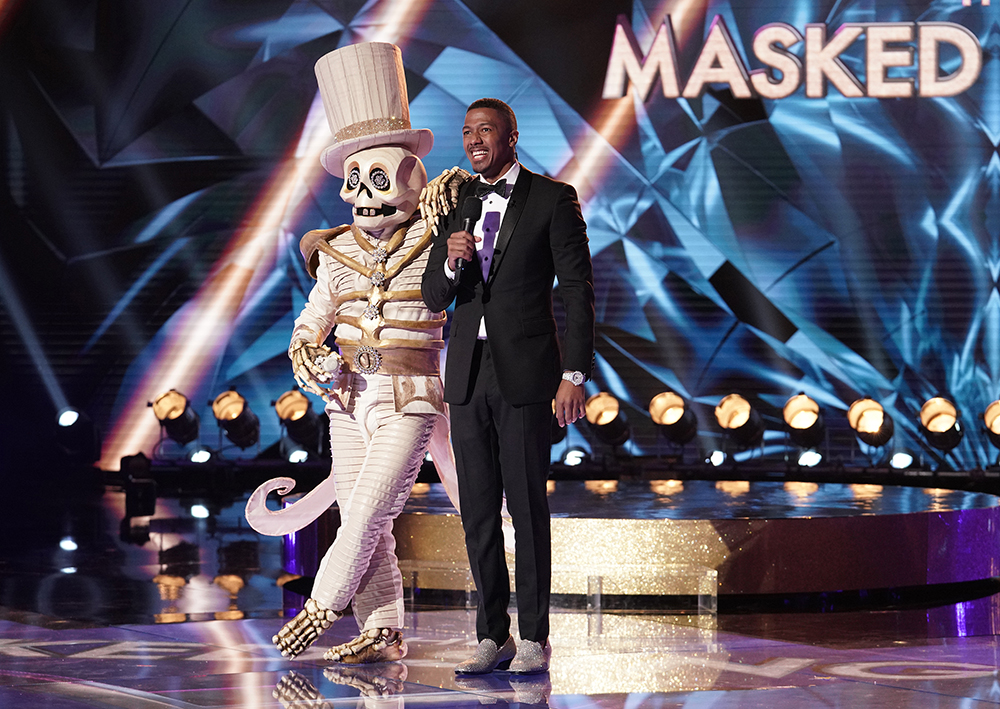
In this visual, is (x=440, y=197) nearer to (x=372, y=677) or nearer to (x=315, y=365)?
(x=315, y=365)

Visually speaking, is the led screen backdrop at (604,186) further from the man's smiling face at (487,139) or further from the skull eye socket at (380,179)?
the man's smiling face at (487,139)

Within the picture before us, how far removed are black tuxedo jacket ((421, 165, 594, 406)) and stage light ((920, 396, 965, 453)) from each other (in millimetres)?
5995

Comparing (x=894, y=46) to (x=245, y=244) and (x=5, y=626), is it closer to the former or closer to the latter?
(x=245, y=244)

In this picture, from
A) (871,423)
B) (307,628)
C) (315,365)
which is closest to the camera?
(307,628)

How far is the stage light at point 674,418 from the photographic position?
27.1 ft

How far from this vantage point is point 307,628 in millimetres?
3021

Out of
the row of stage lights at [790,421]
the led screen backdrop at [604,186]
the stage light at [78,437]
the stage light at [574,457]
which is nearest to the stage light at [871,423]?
the row of stage lights at [790,421]

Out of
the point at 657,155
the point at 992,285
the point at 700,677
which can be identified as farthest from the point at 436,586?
the point at 992,285

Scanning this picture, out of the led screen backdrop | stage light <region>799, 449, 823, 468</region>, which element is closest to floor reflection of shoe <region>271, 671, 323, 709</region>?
stage light <region>799, 449, 823, 468</region>

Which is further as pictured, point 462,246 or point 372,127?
point 372,127

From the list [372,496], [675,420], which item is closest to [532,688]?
[372,496]

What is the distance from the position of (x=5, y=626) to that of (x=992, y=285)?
23.3 ft

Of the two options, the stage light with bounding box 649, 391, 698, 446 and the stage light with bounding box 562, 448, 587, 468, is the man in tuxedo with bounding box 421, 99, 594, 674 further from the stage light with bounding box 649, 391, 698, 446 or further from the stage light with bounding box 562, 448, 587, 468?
the stage light with bounding box 562, 448, 587, 468

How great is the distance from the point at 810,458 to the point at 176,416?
4.31 meters
